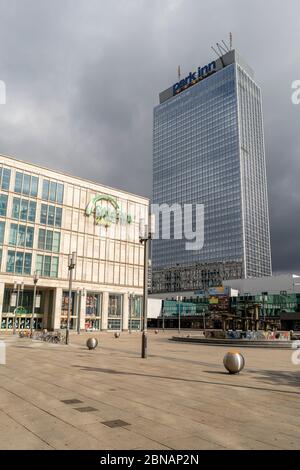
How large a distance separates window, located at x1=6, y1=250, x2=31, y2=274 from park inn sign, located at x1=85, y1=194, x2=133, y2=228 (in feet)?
53.8

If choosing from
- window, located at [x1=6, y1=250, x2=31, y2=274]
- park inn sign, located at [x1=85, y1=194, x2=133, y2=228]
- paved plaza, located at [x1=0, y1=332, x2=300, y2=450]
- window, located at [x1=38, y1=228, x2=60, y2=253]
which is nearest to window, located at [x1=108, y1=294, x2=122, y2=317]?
park inn sign, located at [x1=85, y1=194, x2=133, y2=228]

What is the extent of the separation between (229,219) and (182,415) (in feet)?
634

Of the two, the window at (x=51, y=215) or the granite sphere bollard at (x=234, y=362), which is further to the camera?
the window at (x=51, y=215)

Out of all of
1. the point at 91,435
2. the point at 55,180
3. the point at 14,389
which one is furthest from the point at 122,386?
the point at 55,180

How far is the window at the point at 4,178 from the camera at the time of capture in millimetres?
67812

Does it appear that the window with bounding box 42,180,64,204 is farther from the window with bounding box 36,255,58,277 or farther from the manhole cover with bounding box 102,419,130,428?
the manhole cover with bounding box 102,419,130,428

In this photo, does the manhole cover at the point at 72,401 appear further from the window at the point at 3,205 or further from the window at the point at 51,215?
the window at the point at 51,215

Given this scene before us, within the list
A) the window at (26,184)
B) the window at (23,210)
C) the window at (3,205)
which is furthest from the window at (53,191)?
the window at (3,205)

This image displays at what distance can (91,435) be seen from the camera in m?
7.67

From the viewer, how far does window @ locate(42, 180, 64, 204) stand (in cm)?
7397

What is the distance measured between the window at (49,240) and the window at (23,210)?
333 centimetres

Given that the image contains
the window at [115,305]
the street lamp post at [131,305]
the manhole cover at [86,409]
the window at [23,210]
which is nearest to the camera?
the manhole cover at [86,409]

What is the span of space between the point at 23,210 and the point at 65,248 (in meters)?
11.0

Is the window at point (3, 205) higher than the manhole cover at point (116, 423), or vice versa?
the window at point (3, 205)
